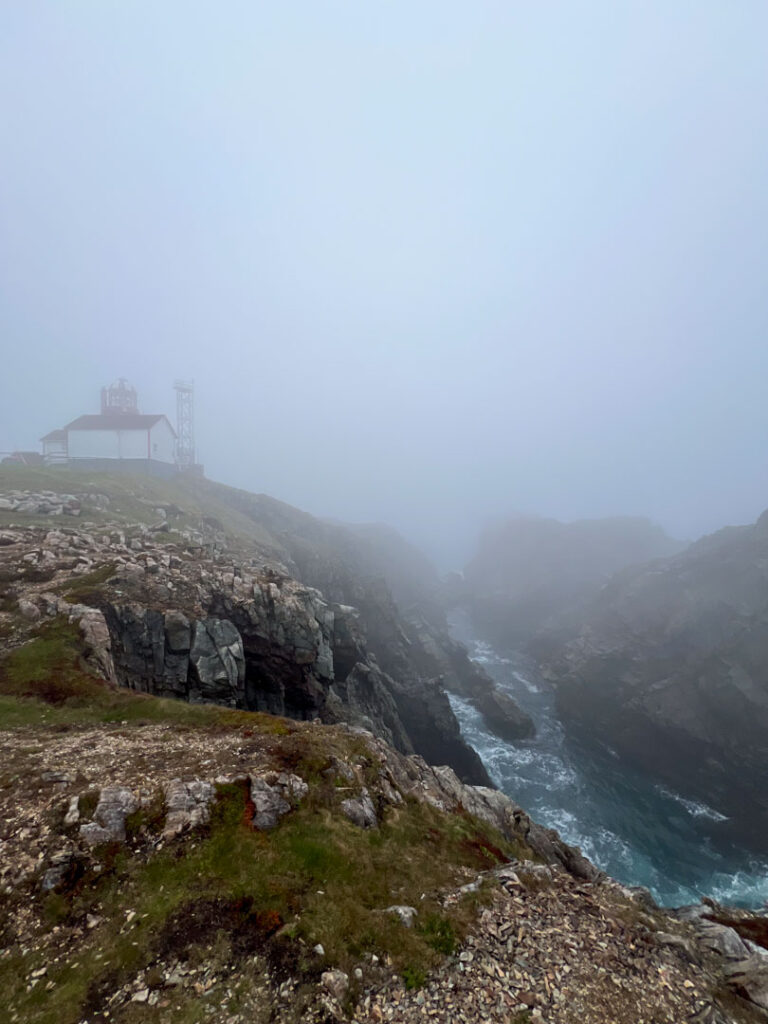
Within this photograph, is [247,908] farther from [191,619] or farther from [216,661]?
[191,619]

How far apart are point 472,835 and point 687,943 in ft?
27.2

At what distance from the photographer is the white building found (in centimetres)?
9644

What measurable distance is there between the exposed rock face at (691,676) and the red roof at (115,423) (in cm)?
10781

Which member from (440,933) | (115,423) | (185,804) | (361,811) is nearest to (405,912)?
(440,933)

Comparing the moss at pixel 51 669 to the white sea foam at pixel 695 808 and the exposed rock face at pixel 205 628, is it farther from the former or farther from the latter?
the white sea foam at pixel 695 808

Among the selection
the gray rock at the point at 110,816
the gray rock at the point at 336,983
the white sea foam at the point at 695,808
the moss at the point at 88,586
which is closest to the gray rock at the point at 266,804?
the gray rock at the point at 110,816

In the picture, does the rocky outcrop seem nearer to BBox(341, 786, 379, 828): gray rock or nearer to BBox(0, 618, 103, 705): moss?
BBox(341, 786, 379, 828): gray rock

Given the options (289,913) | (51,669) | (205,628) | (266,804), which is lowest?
(289,913)

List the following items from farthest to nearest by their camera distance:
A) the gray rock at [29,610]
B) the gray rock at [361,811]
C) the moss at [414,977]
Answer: the gray rock at [29,610]
the gray rock at [361,811]
the moss at [414,977]

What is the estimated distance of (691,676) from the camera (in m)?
73.8

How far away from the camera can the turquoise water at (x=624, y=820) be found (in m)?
45.1

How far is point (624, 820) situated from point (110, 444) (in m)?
116

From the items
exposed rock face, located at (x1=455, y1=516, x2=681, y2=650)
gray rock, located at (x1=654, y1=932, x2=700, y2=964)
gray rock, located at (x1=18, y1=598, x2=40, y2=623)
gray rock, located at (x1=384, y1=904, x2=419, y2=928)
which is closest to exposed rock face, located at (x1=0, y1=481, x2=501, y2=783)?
gray rock, located at (x1=18, y1=598, x2=40, y2=623)

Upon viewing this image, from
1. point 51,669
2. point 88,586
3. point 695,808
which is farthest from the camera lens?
point 695,808
